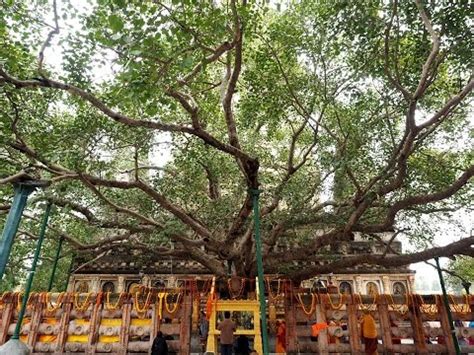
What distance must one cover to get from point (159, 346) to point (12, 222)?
180 inches

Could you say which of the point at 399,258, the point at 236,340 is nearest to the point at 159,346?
the point at 236,340

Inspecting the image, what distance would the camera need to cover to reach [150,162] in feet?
46.8

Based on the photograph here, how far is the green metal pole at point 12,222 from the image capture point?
4210mm

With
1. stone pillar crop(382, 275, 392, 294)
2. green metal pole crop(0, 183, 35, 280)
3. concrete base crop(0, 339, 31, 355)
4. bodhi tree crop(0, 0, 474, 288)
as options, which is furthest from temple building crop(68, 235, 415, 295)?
green metal pole crop(0, 183, 35, 280)

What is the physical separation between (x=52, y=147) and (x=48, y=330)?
14.5 ft

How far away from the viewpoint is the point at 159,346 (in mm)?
7656

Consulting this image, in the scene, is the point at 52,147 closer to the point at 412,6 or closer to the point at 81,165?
the point at 81,165

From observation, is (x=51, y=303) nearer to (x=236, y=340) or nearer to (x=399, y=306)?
(x=236, y=340)

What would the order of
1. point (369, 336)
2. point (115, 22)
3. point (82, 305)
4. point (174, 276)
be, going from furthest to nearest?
point (174, 276)
point (82, 305)
point (369, 336)
point (115, 22)

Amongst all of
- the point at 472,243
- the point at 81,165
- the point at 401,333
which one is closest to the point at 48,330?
the point at 81,165

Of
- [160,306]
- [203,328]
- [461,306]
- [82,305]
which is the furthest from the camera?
[203,328]

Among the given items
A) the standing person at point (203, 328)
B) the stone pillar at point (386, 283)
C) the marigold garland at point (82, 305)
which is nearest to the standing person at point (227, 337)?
the standing person at point (203, 328)

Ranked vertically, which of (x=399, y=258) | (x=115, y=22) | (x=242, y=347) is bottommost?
(x=242, y=347)

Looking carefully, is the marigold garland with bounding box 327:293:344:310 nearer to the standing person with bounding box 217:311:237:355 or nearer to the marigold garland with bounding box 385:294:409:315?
the marigold garland with bounding box 385:294:409:315
